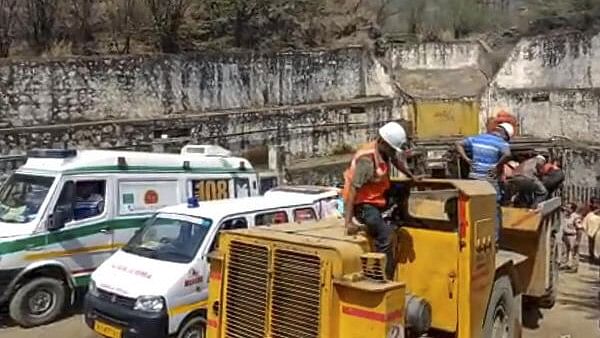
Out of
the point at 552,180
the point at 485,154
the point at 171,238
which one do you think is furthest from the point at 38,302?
the point at 552,180

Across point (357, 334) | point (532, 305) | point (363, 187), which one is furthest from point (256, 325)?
point (532, 305)

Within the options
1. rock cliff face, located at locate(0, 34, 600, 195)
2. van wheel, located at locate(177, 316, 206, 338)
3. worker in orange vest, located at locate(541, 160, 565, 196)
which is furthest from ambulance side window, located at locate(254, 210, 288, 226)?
rock cliff face, located at locate(0, 34, 600, 195)

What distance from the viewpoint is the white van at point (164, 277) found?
7.17 meters

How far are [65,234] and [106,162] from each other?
1204mm

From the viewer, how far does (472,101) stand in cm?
2553

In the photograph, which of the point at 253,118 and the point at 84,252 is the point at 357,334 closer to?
the point at 84,252

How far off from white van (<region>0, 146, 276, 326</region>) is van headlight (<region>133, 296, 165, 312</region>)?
265 cm

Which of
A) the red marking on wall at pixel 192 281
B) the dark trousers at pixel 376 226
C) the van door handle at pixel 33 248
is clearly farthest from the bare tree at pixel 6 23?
the dark trousers at pixel 376 226

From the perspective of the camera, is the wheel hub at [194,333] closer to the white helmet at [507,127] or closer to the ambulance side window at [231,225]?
the ambulance side window at [231,225]

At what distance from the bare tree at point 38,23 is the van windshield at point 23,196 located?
12983 mm

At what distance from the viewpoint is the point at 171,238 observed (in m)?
8.13

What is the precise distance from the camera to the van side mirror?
927 cm

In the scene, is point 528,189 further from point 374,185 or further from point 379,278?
point 379,278

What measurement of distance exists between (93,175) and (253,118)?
1104cm
